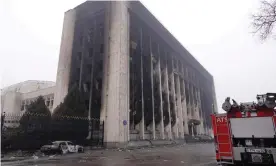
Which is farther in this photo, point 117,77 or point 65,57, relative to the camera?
point 65,57

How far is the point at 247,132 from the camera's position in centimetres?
844

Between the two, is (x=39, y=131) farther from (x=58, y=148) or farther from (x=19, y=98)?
(x=19, y=98)

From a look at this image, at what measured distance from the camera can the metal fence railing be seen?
1786 cm

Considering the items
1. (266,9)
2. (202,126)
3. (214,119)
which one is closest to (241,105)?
(214,119)

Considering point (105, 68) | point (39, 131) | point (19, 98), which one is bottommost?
point (39, 131)

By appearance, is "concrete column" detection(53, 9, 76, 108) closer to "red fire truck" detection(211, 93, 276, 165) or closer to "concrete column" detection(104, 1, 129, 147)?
"concrete column" detection(104, 1, 129, 147)

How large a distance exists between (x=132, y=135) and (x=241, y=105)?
78.7 ft

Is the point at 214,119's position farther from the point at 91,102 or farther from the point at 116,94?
the point at 91,102

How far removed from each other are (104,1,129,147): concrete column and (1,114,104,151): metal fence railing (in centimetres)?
321

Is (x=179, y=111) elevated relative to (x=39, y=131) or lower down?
elevated

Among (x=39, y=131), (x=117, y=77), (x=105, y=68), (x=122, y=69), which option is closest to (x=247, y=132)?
(x=39, y=131)

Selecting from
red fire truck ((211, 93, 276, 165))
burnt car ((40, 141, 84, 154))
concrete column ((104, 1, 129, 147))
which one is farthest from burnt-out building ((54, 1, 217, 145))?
red fire truck ((211, 93, 276, 165))

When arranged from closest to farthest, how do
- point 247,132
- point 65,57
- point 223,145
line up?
point 247,132 < point 223,145 < point 65,57

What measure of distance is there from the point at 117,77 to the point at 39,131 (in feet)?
43.5
